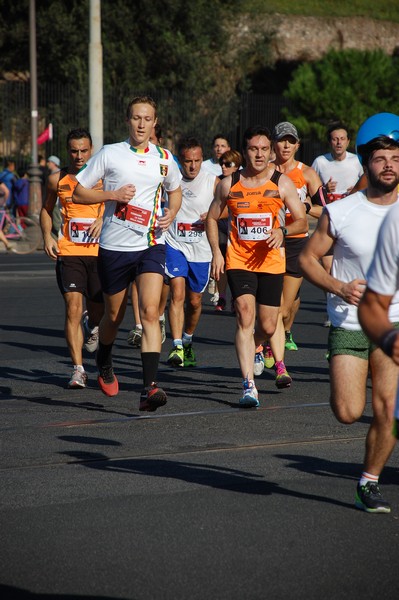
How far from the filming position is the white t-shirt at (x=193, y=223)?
35.0 ft

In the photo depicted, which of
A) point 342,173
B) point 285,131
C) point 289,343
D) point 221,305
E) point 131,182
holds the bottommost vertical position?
point 221,305

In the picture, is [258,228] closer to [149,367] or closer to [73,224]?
[149,367]

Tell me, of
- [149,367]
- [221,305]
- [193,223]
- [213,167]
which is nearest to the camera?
[149,367]

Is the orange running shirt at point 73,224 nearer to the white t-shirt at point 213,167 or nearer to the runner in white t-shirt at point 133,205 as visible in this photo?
the runner in white t-shirt at point 133,205

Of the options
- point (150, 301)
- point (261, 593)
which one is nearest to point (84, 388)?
point (150, 301)

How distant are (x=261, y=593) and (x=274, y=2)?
47458mm

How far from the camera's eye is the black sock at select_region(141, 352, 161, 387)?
24.7 feet

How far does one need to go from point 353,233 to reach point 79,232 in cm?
393

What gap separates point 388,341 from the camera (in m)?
3.47

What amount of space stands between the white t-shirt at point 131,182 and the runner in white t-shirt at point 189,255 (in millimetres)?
2457

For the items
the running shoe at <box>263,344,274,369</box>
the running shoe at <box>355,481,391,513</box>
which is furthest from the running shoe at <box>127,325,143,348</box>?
the running shoe at <box>355,481,391,513</box>

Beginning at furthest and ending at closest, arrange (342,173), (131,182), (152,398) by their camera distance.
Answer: (342,173), (131,182), (152,398)

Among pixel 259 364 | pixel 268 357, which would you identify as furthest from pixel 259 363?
pixel 268 357

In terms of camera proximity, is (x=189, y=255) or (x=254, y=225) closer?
(x=254, y=225)
